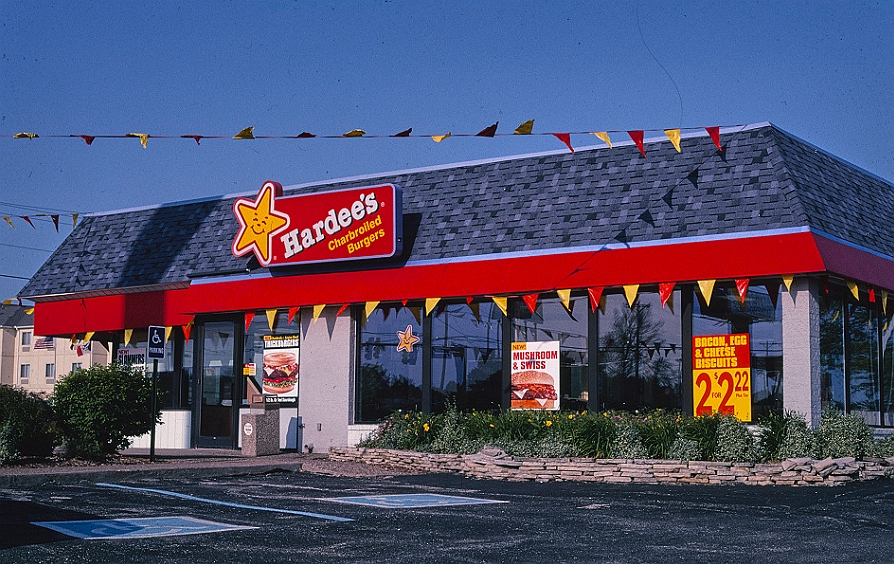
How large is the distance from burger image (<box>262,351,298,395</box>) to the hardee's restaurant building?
53 mm

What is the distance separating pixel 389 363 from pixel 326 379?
146cm

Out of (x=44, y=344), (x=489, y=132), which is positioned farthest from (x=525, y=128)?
(x=44, y=344)

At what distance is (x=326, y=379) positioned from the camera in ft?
72.3

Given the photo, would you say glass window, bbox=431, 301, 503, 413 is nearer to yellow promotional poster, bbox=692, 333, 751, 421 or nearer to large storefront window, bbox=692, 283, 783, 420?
yellow promotional poster, bbox=692, 333, 751, 421

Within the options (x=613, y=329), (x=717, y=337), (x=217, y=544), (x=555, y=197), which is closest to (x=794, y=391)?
(x=717, y=337)

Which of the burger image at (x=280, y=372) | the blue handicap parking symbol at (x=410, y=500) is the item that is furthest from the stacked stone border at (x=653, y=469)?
the burger image at (x=280, y=372)

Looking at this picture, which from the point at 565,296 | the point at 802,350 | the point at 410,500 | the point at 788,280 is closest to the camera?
the point at 410,500

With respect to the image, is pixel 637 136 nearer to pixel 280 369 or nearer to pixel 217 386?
pixel 280 369

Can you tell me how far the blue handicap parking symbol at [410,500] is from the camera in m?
12.9

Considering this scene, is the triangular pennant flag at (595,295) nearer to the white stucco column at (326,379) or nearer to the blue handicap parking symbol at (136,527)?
the white stucco column at (326,379)

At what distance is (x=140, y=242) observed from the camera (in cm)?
2580

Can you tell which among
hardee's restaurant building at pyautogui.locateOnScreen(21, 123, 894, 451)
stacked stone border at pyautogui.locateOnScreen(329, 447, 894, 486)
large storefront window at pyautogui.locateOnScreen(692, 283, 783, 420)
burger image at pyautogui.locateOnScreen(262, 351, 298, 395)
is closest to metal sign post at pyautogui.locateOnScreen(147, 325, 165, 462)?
hardee's restaurant building at pyautogui.locateOnScreen(21, 123, 894, 451)

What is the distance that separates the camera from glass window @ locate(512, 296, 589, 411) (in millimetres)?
19453

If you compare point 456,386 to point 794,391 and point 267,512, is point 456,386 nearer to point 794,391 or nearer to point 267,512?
point 794,391
